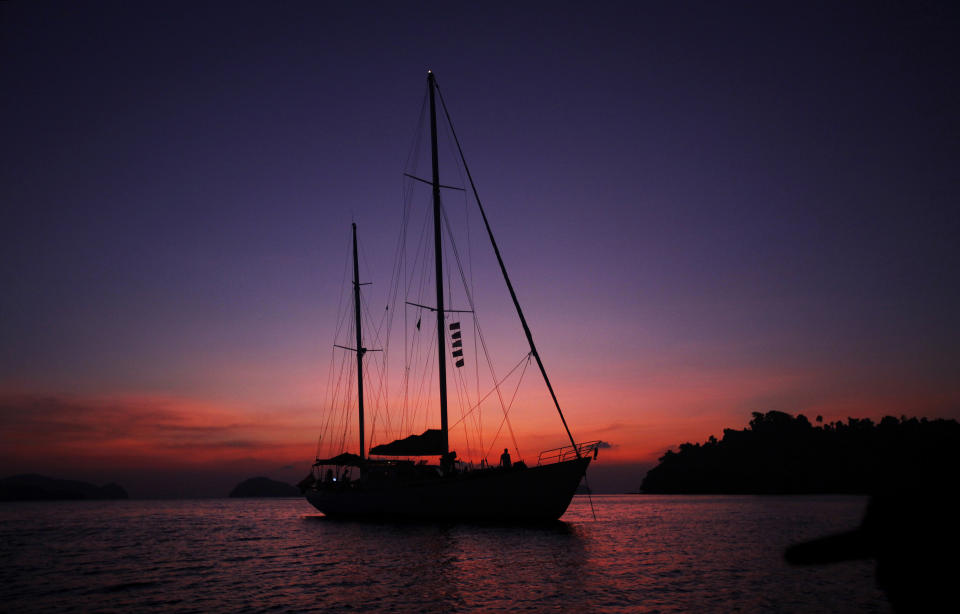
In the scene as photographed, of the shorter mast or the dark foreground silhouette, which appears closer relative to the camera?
the dark foreground silhouette

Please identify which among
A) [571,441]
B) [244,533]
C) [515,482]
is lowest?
[244,533]

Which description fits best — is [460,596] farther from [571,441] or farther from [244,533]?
[244,533]

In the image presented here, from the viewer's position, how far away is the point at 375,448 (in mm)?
41125

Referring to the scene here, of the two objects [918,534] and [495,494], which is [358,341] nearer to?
[495,494]

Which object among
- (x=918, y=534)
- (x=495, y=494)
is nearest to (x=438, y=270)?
(x=495, y=494)

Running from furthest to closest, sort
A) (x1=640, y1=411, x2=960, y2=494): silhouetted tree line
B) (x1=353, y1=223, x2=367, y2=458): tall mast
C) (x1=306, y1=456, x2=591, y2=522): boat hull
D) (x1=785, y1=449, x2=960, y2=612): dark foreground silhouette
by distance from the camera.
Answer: (x1=640, y1=411, x2=960, y2=494): silhouetted tree line, (x1=353, y1=223, x2=367, y2=458): tall mast, (x1=306, y1=456, x2=591, y2=522): boat hull, (x1=785, y1=449, x2=960, y2=612): dark foreground silhouette

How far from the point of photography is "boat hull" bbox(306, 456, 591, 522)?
33.0 meters

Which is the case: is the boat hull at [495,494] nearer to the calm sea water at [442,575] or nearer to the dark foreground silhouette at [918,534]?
the calm sea water at [442,575]

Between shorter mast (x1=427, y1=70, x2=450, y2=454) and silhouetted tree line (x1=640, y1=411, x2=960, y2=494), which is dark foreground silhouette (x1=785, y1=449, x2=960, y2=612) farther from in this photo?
silhouetted tree line (x1=640, y1=411, x2=960, y2=494)

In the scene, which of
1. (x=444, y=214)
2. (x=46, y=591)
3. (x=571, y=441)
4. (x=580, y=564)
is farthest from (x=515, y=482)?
(x=46, y=591)

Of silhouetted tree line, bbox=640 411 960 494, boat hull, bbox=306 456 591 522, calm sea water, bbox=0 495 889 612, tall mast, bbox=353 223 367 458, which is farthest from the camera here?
silhouetted tree line, bbox=640 411 960 494

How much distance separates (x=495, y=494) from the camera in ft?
110

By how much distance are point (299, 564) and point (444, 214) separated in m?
23.5

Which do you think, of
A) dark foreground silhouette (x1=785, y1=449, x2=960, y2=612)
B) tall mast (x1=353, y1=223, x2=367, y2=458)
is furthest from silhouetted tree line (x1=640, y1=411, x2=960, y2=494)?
dark foreground silhouette (x1=785, y1=449, x2=960, y2=612)
